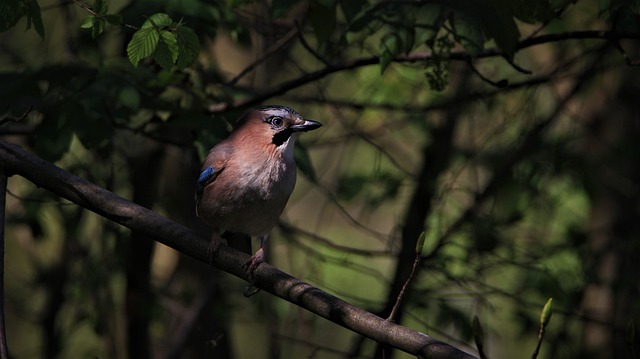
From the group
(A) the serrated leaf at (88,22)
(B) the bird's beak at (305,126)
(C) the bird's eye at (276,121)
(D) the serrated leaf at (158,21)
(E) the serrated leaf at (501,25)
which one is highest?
(E) the serrated leaf at (501,25)

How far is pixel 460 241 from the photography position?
6047mm

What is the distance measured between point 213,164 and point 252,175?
231 mm

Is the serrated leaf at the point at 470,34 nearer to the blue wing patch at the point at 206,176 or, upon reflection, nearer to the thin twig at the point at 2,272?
the blue wing patch at the point at 206,176

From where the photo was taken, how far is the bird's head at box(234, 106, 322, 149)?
448 centimetres

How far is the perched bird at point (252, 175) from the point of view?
4340mm

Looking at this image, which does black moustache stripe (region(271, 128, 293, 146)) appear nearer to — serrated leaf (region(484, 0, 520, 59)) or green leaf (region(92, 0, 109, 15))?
serrated leaf (region(484, 0, 520, 59))

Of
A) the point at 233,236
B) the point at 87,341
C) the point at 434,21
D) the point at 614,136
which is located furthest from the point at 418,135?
the point at 87,341

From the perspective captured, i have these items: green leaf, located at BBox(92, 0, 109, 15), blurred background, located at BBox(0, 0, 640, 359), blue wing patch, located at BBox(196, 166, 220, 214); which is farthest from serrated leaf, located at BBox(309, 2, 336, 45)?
green leaf, located at BBox(92, 0, 109, 15)

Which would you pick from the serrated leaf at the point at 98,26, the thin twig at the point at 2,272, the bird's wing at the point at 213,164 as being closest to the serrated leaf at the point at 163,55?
the serrated leaf at the point at 98,26

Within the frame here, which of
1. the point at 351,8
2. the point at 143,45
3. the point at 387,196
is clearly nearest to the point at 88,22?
the point at 143,45

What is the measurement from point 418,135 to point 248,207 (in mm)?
2627

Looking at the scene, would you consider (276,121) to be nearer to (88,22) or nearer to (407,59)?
(407,59)

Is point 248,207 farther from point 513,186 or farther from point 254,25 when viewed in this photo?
point 513,186

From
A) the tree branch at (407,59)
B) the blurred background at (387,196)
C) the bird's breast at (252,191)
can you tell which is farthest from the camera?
the blurred background at (387,196)
